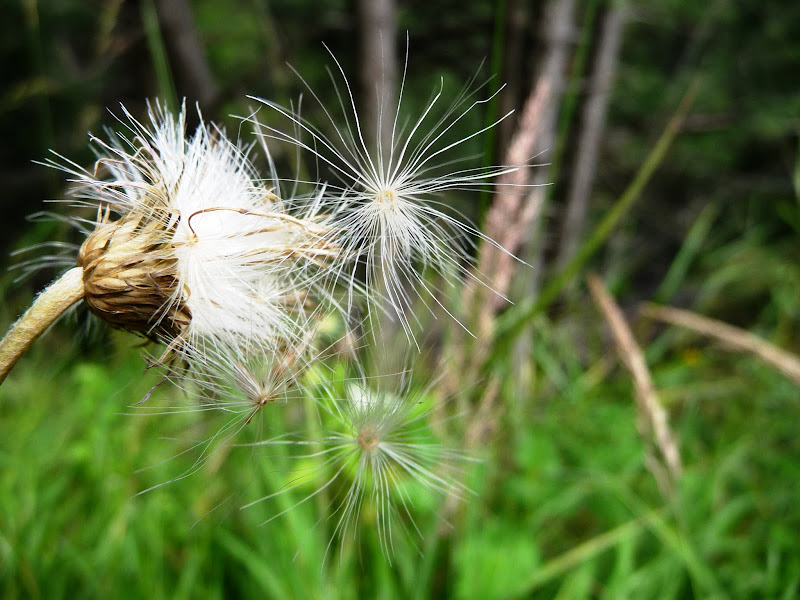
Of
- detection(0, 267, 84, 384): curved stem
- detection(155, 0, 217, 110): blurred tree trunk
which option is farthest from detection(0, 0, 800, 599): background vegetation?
detection(0, 267, 84, 384): curved stem

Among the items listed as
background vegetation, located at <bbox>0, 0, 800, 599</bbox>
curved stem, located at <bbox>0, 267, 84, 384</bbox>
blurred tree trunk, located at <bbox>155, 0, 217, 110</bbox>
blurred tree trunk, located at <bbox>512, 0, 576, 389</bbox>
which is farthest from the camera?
blurred tree trunk, located at <bbox>155, 0, 217, 110</bbox>

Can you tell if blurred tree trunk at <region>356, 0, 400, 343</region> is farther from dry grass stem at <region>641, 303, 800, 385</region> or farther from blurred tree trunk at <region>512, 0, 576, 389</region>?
dry grass stem at <region>641, 303, 800, 385</region>

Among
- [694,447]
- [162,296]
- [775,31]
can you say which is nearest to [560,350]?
[694,447]

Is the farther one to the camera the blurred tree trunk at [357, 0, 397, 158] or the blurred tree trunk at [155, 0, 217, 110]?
the blurred tree trunk at [155, 0, 217, 110]

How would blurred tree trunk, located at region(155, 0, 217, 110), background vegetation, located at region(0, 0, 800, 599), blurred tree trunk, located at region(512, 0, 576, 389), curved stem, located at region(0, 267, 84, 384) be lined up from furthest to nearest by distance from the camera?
blurred tree trunk, located at region(155, 0, 217, 110), blurred tree trunk, located at region(512, 0, 576, 389), background vegetation, located at region(0, 0, 800, 599), curved stem, located at region(0, 267, 84, 384)

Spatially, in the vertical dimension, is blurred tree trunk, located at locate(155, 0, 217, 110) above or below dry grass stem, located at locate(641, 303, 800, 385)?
above

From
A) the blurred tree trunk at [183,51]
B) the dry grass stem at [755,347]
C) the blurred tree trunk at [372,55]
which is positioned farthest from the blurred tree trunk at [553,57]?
the blurred tree trunk at [183,51]
